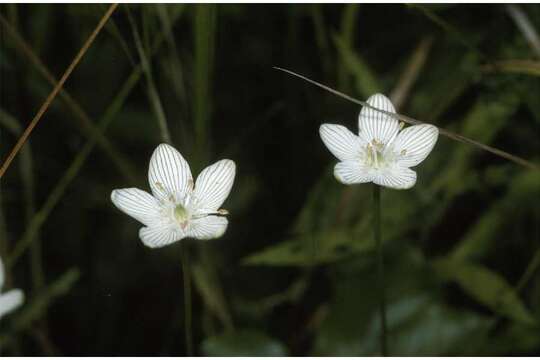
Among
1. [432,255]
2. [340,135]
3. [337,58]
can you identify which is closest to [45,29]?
[337,58]

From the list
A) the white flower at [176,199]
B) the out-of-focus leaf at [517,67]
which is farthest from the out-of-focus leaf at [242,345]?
the out-of-focus leaf at [517,67]

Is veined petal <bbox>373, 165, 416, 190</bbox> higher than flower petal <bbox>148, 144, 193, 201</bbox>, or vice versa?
flower petal <bbox>148, 144, 193, 201</bbox>

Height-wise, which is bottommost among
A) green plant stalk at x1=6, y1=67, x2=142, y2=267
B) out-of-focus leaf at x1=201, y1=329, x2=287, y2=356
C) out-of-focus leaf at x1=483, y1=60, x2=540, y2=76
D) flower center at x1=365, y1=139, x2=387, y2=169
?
out-of-focus leaf at x1=201, y1=329, x2=287, y2=356

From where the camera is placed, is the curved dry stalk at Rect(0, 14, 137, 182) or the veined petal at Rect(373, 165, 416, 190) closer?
the veined petal at Rect(373, 165, 416, 190)

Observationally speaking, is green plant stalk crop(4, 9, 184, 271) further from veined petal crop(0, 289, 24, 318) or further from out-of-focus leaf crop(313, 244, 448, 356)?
out-of-focus leaf crop(313, 244, 448, 356)

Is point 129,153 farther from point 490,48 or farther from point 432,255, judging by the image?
point 490,48

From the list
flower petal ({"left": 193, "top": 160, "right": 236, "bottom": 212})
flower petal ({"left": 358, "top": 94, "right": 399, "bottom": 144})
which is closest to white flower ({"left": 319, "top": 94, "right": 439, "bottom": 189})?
flower petal ({"left": 358, "top": 94, "right": 399, "bottom": 144})
